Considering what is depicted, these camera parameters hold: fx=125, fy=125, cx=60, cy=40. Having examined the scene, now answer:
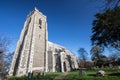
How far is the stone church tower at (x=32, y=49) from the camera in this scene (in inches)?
1371

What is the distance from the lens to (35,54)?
3728 cm

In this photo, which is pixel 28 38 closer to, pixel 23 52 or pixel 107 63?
pixel 23 52

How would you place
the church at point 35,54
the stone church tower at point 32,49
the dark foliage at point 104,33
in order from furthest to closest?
the church at point 35,54 → the stone church tower at point 32,49 → the dark foliage at point 104,33

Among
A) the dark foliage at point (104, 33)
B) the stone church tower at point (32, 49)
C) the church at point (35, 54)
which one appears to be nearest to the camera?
the dark foliage at point (104, 33)

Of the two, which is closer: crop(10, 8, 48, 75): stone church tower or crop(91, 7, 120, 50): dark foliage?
crop(91, 7, 120, 50): dark foliage

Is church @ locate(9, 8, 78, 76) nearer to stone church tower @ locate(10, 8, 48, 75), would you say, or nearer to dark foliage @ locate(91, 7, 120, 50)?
stone church tower @ locate(10, 8, 48, 75)

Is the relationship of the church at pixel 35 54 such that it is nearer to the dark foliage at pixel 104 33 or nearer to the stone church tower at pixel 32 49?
the stone church tower at pixel 32 49

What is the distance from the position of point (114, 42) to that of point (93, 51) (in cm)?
3717

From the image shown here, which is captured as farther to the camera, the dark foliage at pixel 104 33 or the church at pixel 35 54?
the church at pixel 35 54

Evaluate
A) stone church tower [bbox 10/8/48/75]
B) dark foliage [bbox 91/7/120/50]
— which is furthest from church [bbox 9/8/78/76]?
dark foliage [bbox 91/7/120/50]

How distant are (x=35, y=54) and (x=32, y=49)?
1864 mm

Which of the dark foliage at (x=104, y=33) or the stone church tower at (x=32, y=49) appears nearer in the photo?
the dark foliage at (x=104, y=33)

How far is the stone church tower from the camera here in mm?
34828

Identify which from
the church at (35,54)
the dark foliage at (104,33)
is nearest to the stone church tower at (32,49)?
the church at (35,54)
